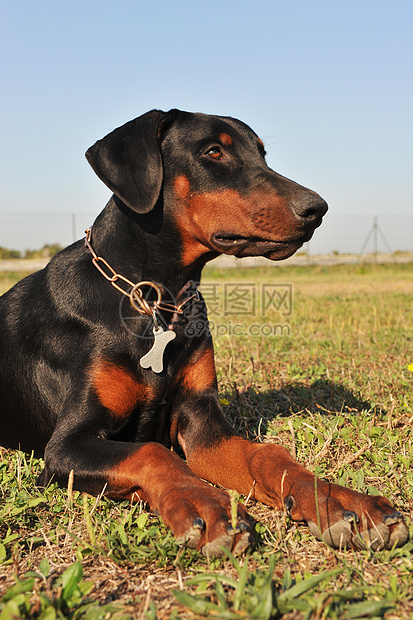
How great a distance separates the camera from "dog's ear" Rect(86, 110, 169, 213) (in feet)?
9.24

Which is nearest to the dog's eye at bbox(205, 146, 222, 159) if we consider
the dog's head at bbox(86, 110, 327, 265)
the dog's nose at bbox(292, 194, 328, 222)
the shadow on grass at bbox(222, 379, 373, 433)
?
the dog's head at bbox(86, 110, 327, 265)

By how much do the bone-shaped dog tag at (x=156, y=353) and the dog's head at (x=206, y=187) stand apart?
480 mm

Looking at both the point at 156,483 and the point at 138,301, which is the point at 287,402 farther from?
the point at 156,483

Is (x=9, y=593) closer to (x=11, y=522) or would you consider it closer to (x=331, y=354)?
(x=11, y=522)

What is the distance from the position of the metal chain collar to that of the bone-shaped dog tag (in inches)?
4.0

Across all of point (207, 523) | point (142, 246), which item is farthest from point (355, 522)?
point (142, 246)

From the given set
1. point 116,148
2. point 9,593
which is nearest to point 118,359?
point 116,148

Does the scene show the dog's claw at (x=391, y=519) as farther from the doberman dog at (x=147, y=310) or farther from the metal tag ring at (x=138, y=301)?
the metal tag ring at (x=138, y=301)

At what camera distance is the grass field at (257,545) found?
5.13 ft

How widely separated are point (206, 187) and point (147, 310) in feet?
2.42

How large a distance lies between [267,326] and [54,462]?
17.3 feet

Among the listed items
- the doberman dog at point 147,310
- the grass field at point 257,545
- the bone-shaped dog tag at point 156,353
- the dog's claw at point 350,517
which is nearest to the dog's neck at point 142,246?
the doberman dog at point 147,310

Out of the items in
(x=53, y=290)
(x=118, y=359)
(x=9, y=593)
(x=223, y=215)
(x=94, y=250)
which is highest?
(x=223, y=215)

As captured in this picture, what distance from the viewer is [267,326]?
7512mm
